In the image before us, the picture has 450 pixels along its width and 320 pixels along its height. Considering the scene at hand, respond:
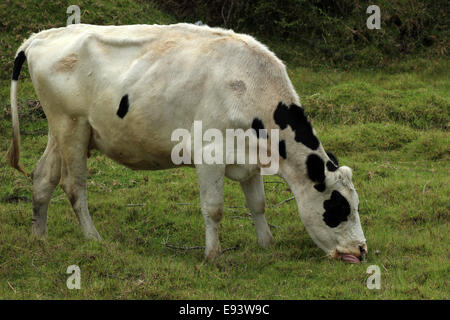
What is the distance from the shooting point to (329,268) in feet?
22.4

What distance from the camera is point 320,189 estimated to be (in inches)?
277

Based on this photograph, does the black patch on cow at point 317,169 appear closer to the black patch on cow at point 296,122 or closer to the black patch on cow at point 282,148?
the black patch on cow at point 296,122

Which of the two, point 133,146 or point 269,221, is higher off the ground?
point 133,146

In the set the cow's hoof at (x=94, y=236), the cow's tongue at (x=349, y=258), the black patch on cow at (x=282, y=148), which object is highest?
the black patch on cow at (x=282, y=148)

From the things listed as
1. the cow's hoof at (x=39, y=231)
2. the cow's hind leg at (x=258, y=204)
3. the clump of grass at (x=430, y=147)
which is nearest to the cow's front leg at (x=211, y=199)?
the cow's hind leg at (x=258, y=204)

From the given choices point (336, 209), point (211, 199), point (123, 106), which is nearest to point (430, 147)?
point (336, 209)

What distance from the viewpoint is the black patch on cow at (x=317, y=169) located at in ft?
23.0

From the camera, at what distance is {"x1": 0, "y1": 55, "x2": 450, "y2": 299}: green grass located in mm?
6426

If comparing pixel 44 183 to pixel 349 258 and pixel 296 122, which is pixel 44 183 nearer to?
pixel 296 122

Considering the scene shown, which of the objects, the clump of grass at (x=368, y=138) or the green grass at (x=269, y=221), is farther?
the clump of grass at (x=368, y=138)

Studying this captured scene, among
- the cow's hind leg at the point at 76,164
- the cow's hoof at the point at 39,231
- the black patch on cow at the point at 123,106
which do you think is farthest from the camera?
the cow's hoof at the point at 39,231

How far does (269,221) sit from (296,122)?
1.93m

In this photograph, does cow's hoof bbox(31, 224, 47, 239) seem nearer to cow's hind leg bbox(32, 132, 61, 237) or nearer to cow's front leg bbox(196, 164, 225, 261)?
cow's hind leg bbox(32, 132, 61, 237)

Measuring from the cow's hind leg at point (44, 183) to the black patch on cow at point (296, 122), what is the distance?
2.69 metres
